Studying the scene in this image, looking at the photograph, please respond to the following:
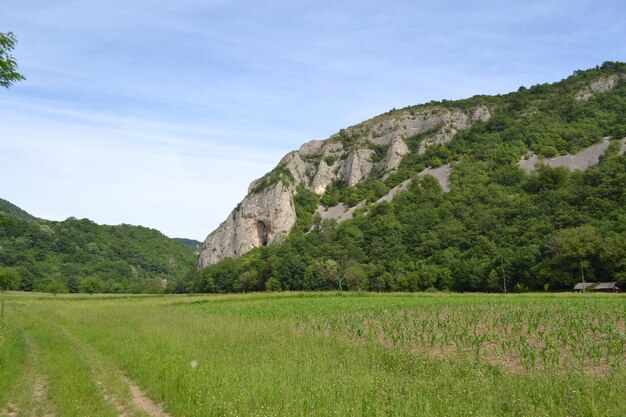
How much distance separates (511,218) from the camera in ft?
288

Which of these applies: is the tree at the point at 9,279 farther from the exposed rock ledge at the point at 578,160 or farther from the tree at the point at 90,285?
the exposed rock ledge at the point at 578,160

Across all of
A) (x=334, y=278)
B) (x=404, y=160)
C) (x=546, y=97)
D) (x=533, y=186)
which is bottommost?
(x=334, y=278)

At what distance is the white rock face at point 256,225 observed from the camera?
143 meters

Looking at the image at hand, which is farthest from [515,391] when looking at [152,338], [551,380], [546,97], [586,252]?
[546,97]

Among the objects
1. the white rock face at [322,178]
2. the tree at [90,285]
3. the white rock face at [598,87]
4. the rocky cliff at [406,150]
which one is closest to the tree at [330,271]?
the rocky cliff at [406,150]

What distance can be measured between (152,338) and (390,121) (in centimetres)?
16962

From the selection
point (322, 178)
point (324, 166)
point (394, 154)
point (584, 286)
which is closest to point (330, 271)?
point (584, 286)

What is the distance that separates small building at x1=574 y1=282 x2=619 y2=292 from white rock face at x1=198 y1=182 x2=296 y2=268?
9282 cm

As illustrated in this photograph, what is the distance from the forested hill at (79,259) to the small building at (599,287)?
332 ft

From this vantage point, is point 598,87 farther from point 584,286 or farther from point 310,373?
point 310,373

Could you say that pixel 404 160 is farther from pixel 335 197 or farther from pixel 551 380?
pixel 551 380

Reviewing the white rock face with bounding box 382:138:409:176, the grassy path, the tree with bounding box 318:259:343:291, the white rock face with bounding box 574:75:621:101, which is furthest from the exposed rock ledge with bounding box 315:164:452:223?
the grassy path

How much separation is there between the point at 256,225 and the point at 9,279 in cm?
6753

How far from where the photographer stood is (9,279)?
103250 mm
